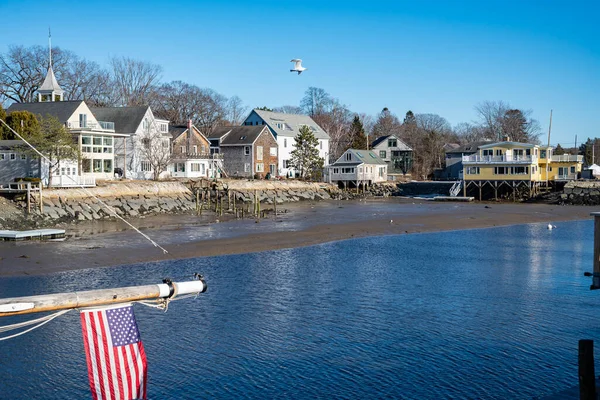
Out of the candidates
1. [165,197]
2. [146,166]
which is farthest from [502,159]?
[146,166]

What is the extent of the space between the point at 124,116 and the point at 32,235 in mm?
34941

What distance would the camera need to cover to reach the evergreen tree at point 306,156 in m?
83.8

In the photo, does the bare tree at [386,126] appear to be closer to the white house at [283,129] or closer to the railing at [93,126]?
the white house at [283,129]

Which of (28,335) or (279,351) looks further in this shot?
(28,335)

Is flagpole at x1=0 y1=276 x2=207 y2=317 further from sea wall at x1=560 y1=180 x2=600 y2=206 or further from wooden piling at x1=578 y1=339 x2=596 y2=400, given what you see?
sea wall at x1=560 y1=180 x2=600 y2=206

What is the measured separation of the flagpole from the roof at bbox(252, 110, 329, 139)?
7836cm

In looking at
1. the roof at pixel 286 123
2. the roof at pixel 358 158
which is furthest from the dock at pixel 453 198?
the roof at pixel 286 123

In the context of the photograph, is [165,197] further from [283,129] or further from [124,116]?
[283,129]

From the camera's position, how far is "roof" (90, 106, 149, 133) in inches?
2553

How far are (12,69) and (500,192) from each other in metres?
66.7

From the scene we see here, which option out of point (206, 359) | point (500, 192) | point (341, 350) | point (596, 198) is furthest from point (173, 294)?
point (500, 192)

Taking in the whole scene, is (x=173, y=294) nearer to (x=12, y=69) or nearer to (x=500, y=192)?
(x=500, y=192)

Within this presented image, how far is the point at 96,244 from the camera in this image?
32062 mm

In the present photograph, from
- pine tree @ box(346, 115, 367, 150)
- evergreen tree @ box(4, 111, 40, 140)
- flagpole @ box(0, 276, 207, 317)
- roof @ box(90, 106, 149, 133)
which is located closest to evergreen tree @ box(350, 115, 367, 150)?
pine tree @ box(346, 115, 367, 150)
